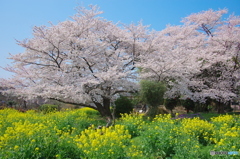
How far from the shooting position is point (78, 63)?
418 inches

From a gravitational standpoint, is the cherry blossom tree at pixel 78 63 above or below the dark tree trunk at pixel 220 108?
above

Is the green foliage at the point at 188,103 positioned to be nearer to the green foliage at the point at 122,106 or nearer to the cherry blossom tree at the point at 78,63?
the green foliage at the point at 122,106

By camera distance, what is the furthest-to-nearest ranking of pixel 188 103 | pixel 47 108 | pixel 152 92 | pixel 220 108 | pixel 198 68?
pixel 188 103 → pixel 47 108 → pixel 220 108 → pixel 198 68 → pixel 152 92

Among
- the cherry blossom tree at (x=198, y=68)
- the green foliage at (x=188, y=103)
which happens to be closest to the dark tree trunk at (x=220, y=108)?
the cherry blossom tree at (x=198, y=68)

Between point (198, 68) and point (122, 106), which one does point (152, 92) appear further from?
point (198, 68)

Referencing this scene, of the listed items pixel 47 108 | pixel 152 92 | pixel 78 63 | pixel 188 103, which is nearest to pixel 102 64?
pixel 78 63

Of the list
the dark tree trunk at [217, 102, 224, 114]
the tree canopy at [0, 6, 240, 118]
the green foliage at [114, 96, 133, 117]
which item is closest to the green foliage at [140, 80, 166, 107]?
the tree canopy at [0, 6, 240, 118]

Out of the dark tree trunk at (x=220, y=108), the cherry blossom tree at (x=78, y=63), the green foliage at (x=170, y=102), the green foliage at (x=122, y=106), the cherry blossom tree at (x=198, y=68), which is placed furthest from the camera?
the green foliage at (x=170, y=102)

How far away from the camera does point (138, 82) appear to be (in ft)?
38.1

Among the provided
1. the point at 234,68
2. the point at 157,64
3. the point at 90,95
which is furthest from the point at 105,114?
the point at 234,68

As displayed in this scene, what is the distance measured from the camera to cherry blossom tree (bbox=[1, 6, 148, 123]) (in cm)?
984

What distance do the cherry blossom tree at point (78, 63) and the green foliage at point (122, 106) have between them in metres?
1.24

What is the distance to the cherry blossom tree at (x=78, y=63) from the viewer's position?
387 inches

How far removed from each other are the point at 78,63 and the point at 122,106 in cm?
440
